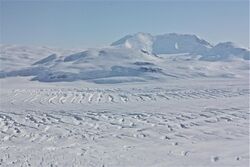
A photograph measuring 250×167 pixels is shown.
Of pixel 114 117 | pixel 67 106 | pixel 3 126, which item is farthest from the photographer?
pixel 67 106

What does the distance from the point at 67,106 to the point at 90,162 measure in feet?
45.4

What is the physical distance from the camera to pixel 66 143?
55.4 ft

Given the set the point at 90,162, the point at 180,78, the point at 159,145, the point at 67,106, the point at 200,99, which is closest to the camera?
the point at 90,162

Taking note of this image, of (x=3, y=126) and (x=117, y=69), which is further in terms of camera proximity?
(x=117, y=69)

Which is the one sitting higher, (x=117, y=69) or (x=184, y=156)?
→ (x=117, y=69)

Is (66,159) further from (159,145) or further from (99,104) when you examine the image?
(99,104)

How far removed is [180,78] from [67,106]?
35.1 m

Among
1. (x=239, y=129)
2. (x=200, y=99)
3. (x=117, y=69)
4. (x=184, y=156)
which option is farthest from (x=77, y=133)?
(x=117, y=69)

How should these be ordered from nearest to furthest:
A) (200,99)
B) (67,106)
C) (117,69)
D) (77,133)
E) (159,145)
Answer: (159,145)
(77,133)
(67,106)
(200,99)
(117,69)

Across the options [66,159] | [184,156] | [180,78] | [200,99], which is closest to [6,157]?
[66,159]

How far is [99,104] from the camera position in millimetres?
28469

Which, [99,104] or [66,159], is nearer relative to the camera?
[66,159]

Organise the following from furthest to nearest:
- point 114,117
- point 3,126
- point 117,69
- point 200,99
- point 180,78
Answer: point 117,69 < point 180,78 < point 200,99 < point 114,117 < point 3,126

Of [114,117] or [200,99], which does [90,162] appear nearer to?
[114,117]
